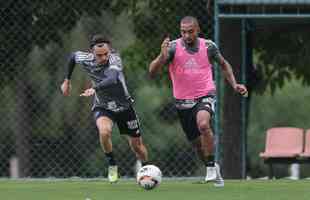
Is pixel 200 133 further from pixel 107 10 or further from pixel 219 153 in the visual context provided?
pixel 107 10

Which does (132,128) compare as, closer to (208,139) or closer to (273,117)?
(208,139)

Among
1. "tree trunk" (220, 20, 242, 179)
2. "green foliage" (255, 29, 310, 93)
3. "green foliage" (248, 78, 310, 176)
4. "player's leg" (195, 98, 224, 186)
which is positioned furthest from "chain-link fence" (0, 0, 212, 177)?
"green foliage" (248, 78, 310, 176)

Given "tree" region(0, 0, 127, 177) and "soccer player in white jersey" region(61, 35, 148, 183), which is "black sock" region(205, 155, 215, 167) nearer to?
"soccer player in white jersey" region(61, 35, 148, 183)

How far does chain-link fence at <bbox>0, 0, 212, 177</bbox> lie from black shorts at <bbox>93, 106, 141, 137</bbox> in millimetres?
2798

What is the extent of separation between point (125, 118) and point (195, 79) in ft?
3.42

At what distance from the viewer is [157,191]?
50.9 feet

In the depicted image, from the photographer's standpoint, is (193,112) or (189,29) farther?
(193,112)

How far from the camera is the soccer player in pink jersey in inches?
653

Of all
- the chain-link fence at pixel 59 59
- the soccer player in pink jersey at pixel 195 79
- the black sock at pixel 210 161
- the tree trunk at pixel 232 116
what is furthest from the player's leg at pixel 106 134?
the tree trunk at pixel 232 116

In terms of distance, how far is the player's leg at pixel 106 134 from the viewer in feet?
55.0

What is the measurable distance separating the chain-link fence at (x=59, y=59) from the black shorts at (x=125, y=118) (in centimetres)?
280

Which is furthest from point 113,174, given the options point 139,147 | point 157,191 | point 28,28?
point 28,28

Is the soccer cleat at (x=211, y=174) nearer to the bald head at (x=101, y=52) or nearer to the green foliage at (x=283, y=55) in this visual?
the bald head at (x=101, y=52)

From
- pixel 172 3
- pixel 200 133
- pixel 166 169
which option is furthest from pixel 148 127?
pixel 200 133
